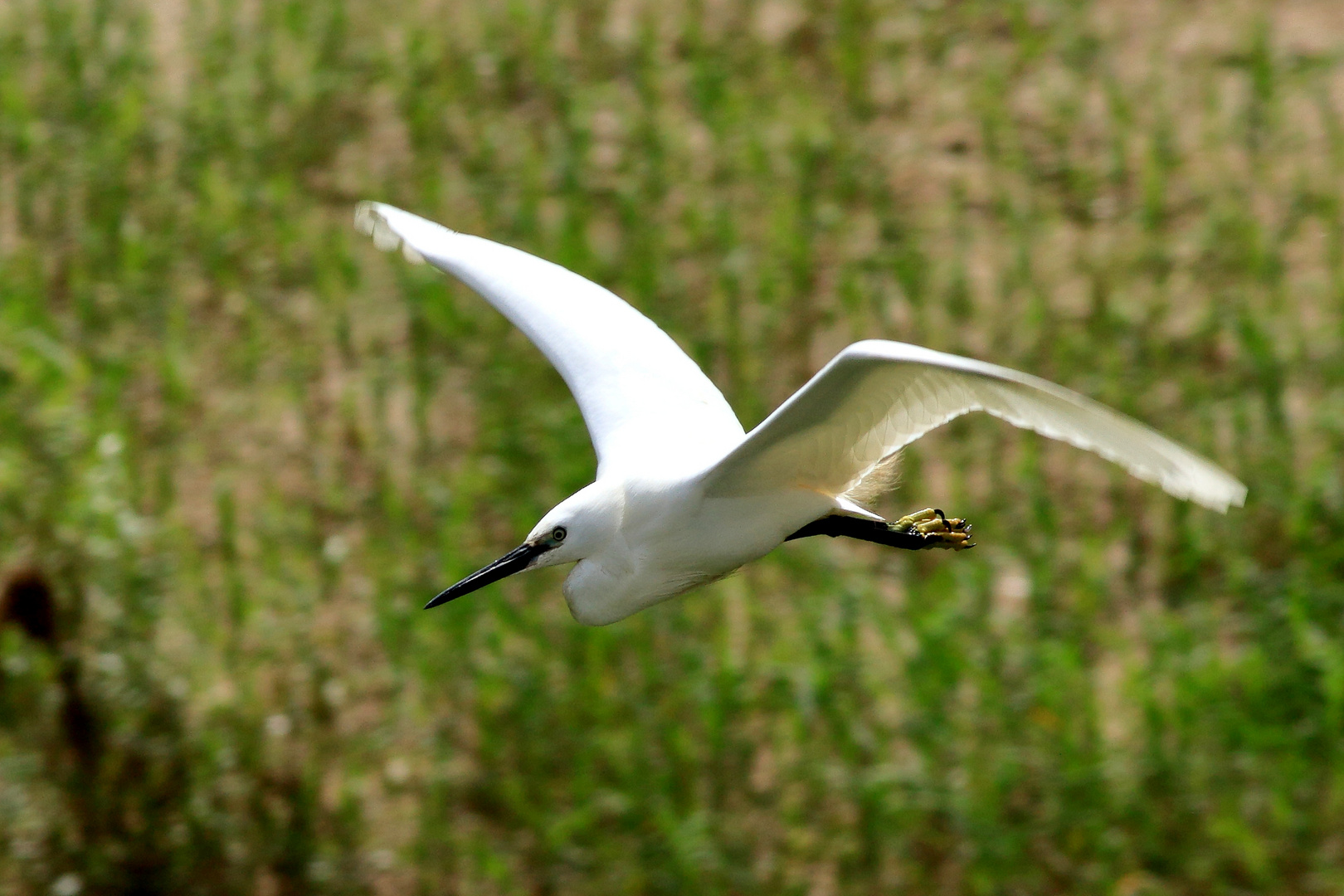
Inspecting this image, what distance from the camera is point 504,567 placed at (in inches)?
138

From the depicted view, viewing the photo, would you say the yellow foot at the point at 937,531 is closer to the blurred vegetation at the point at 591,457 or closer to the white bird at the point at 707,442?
the white bird at the point at 707,442

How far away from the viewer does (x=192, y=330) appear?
723 centimetres

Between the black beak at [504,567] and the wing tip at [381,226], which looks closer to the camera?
the black beak at [504,567]

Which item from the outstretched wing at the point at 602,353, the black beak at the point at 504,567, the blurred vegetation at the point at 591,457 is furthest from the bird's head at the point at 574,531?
the blurred vegetation at the point at 591,457

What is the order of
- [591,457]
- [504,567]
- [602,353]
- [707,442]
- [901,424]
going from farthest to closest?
1. [591,457]
2. [602,353]
3. [707,442]
4. [504,567]
5. [901,424]

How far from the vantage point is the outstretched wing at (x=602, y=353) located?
3.60 metres

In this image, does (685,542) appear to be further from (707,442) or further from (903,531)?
(903,531)

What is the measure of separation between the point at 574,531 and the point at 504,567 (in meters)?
0.22

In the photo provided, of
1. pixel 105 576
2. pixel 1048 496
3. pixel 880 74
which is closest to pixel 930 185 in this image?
pixel 880 74

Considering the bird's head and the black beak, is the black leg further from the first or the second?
the black beak

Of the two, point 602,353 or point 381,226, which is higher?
point 381,226

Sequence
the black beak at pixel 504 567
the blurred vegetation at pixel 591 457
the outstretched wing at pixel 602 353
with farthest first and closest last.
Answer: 1. the blurred vegetation at pixel 591 457
2. the outstretched wing at pixel 602 353
3. the black beak at pixel 504 567

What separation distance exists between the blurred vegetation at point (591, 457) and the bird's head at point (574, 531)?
2252mm

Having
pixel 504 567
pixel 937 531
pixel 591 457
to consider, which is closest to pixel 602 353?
pixel 504 567
